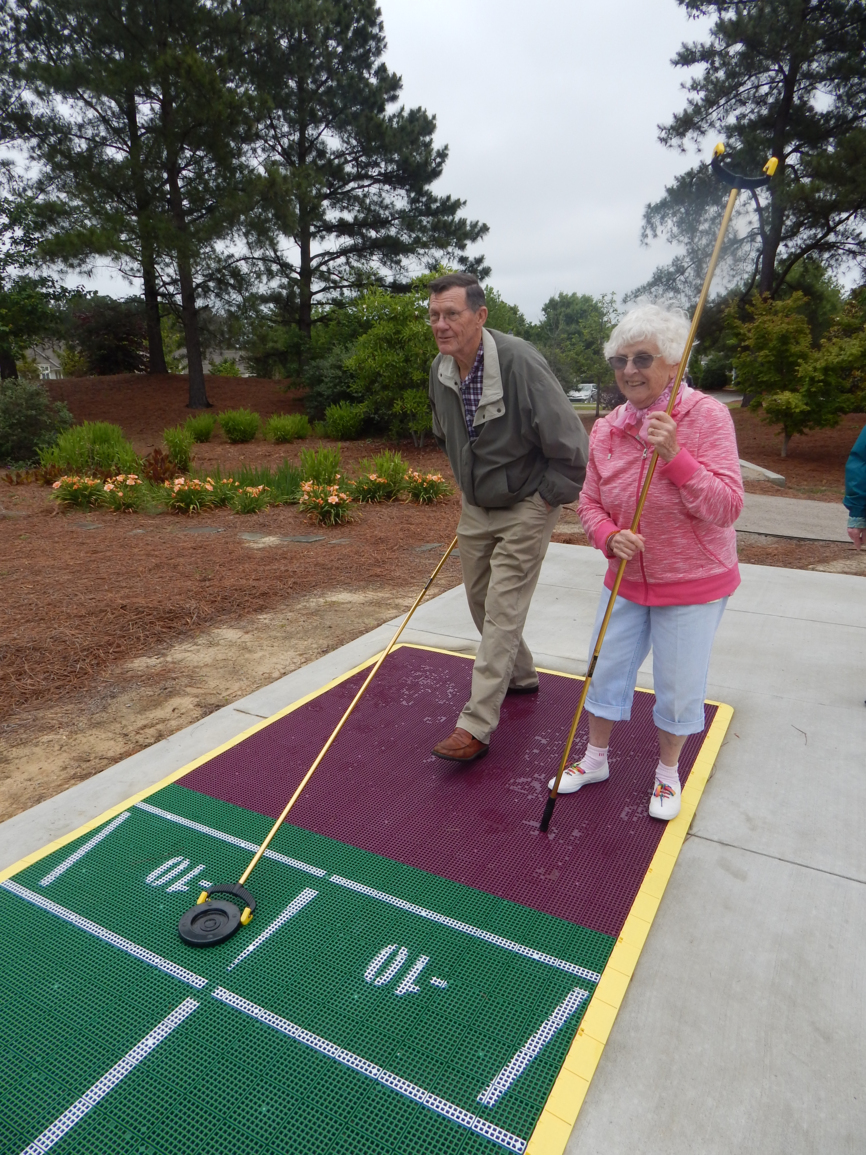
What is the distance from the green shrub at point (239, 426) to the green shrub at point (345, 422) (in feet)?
5.48

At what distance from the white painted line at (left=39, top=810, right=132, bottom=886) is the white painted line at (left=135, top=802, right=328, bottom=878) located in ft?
0.32

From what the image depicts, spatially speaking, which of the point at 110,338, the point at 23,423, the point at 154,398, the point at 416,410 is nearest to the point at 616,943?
the point at 416,410

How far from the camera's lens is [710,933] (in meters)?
2.17

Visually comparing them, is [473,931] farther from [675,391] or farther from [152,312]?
[152,312]

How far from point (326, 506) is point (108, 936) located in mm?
6299

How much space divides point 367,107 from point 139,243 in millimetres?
7996

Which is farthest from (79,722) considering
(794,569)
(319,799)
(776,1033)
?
(794,569)

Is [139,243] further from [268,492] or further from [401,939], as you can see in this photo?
[401,939]

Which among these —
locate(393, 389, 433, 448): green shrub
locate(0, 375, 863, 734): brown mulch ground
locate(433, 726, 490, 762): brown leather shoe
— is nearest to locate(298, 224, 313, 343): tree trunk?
locate(393, 389, 433, 448): green shrub

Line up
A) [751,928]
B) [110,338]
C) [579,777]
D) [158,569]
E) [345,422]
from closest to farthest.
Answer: [751,928], [579,777], [158,569], [345,422], [110,338]

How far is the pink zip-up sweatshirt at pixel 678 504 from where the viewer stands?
2.19m

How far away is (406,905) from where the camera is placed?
2305 millimetres

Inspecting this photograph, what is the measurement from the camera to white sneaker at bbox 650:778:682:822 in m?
2.65

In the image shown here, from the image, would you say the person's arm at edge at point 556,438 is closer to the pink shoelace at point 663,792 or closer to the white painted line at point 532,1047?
the pink shoelace at point 663,792
